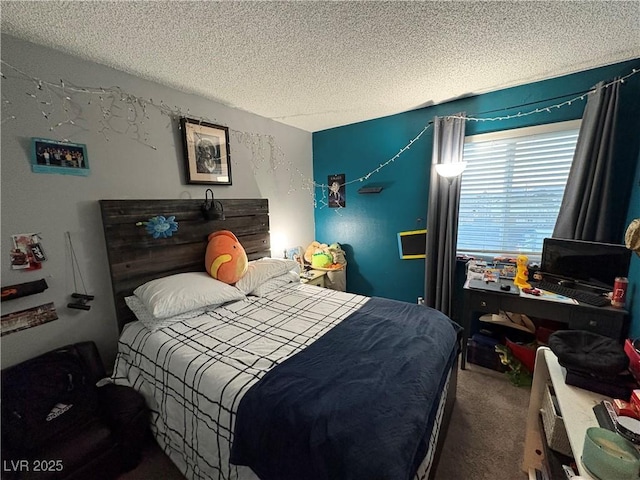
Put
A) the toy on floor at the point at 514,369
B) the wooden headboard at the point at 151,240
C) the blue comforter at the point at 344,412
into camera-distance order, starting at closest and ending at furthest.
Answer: the blue comforter at the point at 344,412 → the wooden headboard at the point at 151,240 → the toy on floor at the point at 514,369

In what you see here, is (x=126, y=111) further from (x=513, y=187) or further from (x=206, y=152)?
(x=513, y=187)

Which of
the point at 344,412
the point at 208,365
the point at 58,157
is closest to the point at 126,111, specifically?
the point at 58,157

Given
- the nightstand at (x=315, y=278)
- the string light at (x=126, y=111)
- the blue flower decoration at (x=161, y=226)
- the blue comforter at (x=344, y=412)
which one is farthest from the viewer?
the nightstand at (x=315, y=278)

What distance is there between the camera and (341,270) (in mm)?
3254

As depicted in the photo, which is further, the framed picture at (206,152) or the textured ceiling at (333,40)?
the framed picture at (206,152)

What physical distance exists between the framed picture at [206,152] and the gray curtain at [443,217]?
2093mm

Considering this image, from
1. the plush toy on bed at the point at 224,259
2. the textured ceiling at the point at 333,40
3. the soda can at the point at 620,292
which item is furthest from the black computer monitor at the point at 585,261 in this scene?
the plush toy on bed at the point at 224,259

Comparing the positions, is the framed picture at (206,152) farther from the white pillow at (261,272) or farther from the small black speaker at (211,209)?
the white pillow at (261,272)

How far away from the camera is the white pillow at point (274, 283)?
228cm

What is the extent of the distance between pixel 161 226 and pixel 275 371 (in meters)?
1.46

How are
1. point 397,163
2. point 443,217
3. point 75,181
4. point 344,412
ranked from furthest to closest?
point 397,163
point 443,217
point 75,181
point 344,412

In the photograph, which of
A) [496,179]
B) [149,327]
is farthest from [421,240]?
[149,327]

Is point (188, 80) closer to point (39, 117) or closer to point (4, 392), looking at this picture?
point (39, 117)

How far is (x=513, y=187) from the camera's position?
7.91 ft
